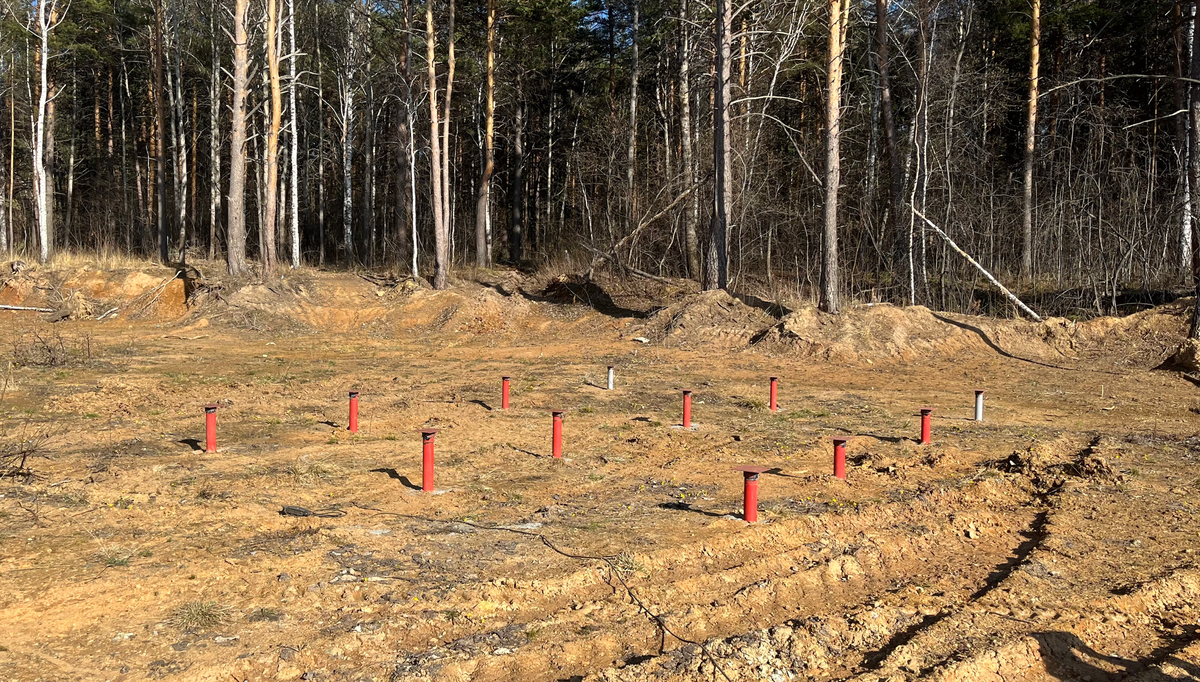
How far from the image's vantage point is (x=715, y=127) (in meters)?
19.8

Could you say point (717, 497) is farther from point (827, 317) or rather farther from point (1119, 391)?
point (827, 317)

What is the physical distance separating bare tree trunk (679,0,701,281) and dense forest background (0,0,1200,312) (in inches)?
4.2

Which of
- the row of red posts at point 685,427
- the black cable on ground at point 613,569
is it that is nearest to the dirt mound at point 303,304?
the row of red posts at point 685,427

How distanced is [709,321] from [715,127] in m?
4.41

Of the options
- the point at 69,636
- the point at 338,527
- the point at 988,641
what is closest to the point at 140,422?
the point at 338,527

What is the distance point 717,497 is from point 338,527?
331cm

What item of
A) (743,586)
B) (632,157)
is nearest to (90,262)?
(632,157)

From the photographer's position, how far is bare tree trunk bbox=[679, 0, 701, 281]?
23828mm

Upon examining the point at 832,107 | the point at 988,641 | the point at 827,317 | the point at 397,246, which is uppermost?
the point at 832,107

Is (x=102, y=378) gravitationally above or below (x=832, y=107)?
below

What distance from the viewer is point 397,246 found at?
30.2 m

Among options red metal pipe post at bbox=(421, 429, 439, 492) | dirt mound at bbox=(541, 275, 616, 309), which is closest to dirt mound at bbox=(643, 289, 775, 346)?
dirt mound at bbox=(541, 275, 616, 309)

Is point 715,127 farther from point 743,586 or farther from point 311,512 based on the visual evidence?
point 743,586

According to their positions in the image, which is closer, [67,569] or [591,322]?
[67,569]
